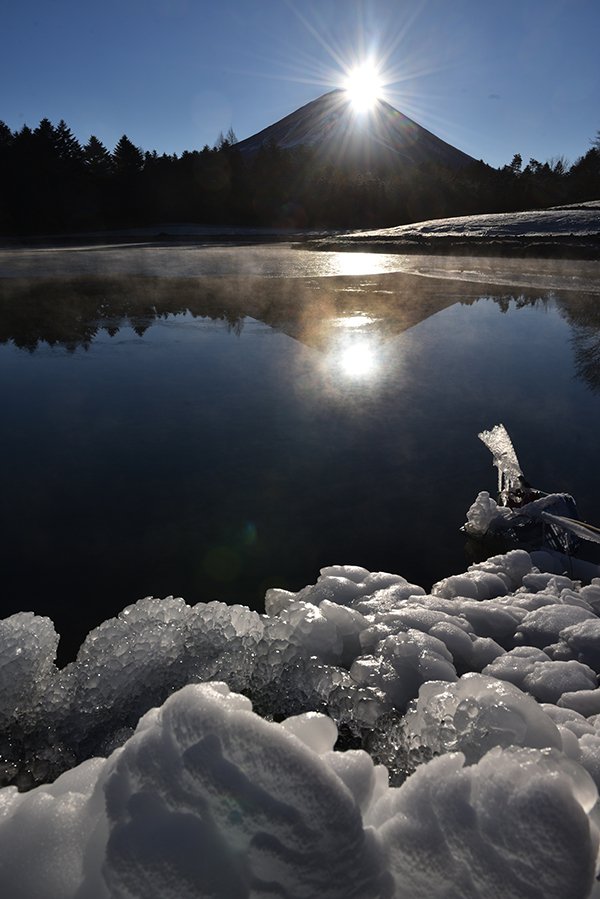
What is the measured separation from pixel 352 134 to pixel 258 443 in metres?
173

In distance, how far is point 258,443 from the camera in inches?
178

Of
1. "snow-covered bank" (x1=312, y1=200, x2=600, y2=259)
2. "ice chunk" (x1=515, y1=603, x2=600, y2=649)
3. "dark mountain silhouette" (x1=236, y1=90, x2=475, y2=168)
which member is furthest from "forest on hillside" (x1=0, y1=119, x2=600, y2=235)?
"dark mountain silhouette" (x1=236, y1=90, x2=475, y2=168)

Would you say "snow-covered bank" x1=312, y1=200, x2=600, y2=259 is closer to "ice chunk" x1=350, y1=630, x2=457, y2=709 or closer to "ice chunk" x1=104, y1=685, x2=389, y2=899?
"ice chunk" x1=350, y1=630, x2=457, y2=709

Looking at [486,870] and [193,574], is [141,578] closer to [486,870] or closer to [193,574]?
[193,574]

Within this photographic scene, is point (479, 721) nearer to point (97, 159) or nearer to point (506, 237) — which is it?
point (506, 237)

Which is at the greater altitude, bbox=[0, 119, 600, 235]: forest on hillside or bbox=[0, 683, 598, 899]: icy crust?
bbox=[0, 119, 600, 235]: forest on hillside

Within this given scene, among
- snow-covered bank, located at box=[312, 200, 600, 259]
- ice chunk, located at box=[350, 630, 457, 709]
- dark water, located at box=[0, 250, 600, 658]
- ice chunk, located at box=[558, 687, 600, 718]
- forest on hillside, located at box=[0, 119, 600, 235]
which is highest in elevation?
forest on hillside, located at box=[0, 119, 600, 235]

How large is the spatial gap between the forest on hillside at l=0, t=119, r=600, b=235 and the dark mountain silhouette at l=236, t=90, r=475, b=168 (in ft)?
321

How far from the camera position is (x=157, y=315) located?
10086 mm

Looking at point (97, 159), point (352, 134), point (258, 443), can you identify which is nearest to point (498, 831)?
point (258, 443)

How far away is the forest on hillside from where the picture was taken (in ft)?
150

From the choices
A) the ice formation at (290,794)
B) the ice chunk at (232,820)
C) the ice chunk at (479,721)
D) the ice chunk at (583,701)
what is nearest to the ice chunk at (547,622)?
the ice chunk at (583,701)

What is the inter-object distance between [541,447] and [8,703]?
167 inches

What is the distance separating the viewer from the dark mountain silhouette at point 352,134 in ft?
475
